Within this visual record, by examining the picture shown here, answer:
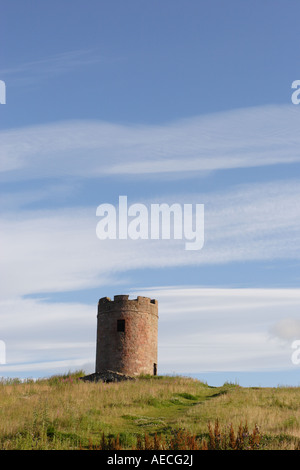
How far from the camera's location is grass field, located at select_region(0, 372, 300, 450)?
12.0 meters

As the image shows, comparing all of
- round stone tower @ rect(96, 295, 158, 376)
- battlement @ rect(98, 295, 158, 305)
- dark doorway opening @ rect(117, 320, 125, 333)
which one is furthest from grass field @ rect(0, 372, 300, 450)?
battlement @ rect(98, 295, 158, 305)

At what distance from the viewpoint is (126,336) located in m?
34.0

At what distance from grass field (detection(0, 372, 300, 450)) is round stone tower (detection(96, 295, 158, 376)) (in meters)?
8.78

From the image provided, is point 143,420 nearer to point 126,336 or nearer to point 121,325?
point 126,336

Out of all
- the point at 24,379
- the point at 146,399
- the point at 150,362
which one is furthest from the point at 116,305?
the point at 146,399

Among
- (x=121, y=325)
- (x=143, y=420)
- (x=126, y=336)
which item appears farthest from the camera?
(x=121, y=325)

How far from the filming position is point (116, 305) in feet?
114

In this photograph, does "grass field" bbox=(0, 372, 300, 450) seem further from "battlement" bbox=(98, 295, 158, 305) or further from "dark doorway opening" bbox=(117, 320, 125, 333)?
"battlement" bbox=(98, 295, 158, 305)

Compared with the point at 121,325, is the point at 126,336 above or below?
Result: below

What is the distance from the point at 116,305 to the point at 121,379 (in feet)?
18.0

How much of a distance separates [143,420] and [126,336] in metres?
17.8

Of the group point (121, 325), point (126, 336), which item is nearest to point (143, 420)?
point (126, 336)

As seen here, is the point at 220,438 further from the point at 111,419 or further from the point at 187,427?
the point at 111,419

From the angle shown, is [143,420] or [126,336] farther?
[126,336]
